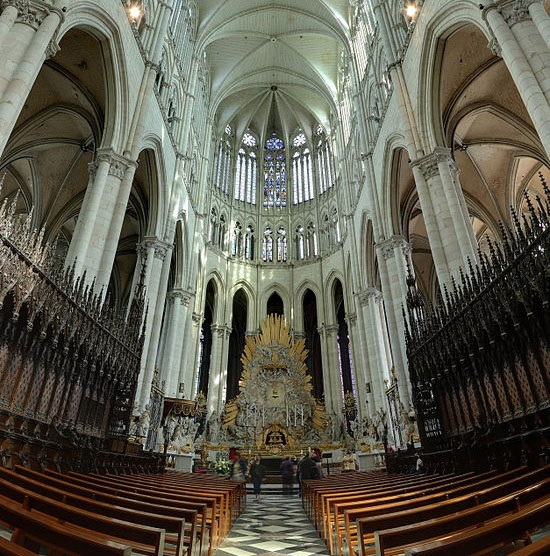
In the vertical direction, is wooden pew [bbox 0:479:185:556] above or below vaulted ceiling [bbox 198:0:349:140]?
below

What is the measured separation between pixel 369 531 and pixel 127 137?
11.0m

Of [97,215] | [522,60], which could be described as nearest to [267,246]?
[97,215]

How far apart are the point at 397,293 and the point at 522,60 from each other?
7305 mm

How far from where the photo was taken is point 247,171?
26.9 metres

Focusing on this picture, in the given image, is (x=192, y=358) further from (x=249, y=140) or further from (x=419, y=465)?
(x=249, y=140)

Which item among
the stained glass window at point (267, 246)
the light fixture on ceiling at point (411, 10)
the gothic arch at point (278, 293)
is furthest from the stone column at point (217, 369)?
the light fixture on ceiling at point (411, 10)

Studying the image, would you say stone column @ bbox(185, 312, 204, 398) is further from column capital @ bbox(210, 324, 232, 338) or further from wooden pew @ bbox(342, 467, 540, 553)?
wooden pew @ bbox(342, 467, 540, 553)

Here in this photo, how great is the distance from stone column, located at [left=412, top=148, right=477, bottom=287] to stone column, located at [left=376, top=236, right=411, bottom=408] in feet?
10.3

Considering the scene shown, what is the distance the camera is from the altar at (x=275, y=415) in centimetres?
1741

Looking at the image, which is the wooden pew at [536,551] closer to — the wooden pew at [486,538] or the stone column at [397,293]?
the wooden pew at [486,538]

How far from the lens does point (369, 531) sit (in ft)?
5.43

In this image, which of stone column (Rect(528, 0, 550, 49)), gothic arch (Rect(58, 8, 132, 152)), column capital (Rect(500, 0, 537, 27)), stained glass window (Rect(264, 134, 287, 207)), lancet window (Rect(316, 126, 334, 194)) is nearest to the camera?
stone column (Rect(528, 0, 550, 49))

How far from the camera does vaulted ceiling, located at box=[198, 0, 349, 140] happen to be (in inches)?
804

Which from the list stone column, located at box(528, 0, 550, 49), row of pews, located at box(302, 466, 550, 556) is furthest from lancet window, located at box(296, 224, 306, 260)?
row of pews, located at box(302, 466, 550, 556)
